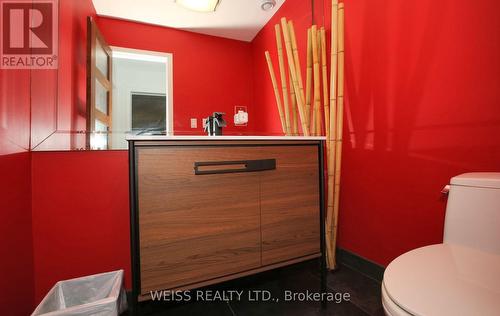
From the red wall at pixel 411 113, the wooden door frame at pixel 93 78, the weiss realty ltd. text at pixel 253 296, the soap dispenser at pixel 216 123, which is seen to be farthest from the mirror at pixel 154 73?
the weiss realty ltd. text at pixel 253 296

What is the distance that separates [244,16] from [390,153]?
155 cm

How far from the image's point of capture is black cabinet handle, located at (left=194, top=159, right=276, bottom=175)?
848 mm

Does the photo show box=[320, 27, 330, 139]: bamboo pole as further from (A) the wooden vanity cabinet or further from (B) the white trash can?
(B) the white trash can

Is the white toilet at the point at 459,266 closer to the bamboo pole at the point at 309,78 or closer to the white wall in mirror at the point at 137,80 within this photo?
the bamboo pole at the point at 309,78

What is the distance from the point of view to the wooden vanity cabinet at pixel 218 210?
78 cm

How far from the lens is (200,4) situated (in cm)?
172

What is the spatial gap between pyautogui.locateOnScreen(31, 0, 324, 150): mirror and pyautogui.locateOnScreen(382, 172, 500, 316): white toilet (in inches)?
48.5

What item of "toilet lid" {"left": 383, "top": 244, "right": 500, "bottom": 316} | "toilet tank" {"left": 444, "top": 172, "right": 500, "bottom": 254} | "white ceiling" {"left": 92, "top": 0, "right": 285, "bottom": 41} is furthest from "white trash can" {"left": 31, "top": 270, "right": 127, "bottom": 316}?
"white ceiling" {"left": 92, "top": 0, "right": 285, "bottom": 41}

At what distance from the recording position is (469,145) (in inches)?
36.3

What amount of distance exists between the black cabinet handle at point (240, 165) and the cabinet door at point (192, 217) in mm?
17

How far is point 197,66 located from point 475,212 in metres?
1.83

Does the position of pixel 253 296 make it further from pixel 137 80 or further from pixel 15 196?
pixel 137 80
